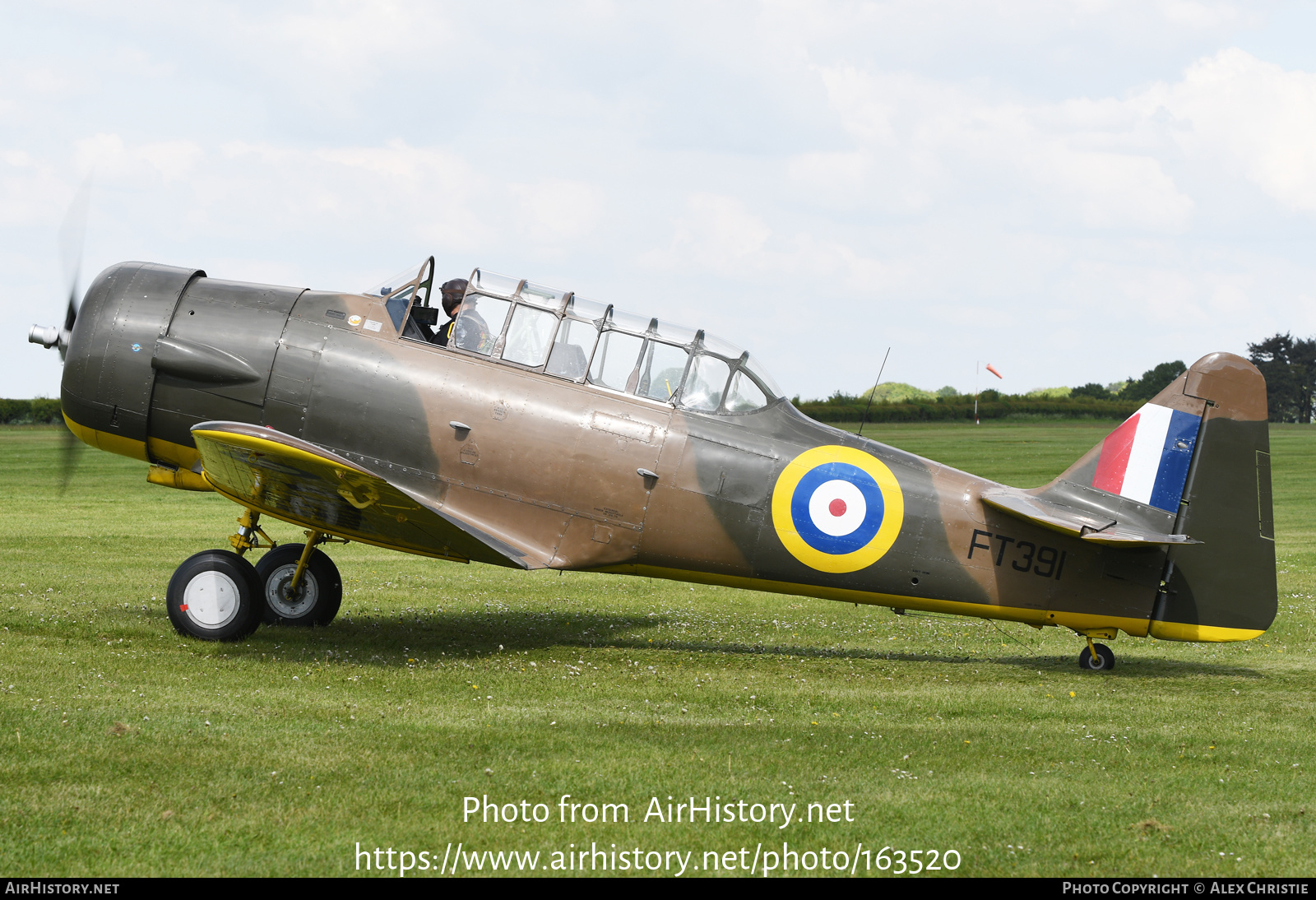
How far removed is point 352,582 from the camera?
1302cm

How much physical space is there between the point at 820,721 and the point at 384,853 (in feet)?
10.5

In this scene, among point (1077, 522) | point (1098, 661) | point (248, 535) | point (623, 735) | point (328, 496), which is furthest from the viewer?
point (248, 535)

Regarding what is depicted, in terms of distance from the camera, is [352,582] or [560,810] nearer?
[560,810]

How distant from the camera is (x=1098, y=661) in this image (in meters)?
8.84

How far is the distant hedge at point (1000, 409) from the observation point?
59562mm

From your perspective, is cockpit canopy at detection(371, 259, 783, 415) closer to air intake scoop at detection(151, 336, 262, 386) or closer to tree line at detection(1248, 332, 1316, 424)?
air intake scoop at detection(151, 336, 262, 386)

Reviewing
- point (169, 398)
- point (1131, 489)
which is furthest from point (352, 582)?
point (1131, 489)

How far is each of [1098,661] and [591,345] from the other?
15.8 ft

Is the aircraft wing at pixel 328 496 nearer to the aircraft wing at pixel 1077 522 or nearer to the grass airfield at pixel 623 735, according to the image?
the grass airfield at pixel 623 735

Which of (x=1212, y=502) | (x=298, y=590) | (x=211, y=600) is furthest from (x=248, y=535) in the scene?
(x=1212, y=502)

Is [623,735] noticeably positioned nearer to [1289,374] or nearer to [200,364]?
[200,364]

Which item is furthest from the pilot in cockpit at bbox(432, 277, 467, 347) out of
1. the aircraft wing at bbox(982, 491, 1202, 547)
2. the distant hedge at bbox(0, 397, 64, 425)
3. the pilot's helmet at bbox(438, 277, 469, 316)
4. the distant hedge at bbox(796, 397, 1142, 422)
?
the distant hedge at bbox(796, 397, 1142, 422)

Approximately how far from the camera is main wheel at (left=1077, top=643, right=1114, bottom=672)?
883 centimetres
